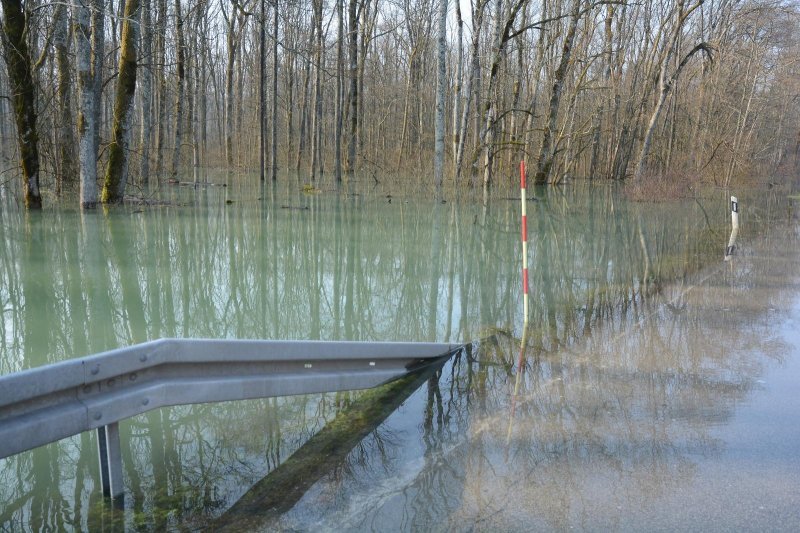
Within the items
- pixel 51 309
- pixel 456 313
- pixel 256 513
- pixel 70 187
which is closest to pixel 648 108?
pixel 70 187

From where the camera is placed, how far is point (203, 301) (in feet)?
27.6

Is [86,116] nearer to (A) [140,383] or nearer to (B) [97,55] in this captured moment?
(B) [97,55]

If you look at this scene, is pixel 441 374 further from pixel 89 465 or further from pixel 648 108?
pixel 648 108

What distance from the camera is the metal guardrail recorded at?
3.12 metres

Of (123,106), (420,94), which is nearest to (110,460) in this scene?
(123,106)

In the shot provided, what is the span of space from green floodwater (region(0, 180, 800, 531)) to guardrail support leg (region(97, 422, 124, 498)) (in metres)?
0.11

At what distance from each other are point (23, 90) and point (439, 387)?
15308 mm

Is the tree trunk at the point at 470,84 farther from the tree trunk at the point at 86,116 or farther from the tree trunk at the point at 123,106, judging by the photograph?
the tree trunk at the point at 86,116

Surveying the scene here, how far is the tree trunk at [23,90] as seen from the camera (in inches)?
626

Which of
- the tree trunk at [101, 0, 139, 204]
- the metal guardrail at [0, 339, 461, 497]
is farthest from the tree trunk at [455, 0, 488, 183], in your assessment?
the metal guardrail at [0, 339, 461, 497]

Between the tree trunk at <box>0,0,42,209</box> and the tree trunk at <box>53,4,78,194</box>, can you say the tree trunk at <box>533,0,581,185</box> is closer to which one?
the tree trunk at <box>53,4,78,194</box>

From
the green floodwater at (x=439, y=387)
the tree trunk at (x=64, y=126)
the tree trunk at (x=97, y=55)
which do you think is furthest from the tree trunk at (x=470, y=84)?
the tree trunk at (x=64, y=126)

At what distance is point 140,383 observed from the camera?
3607 mm

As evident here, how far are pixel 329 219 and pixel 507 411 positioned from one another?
12.4 meters
